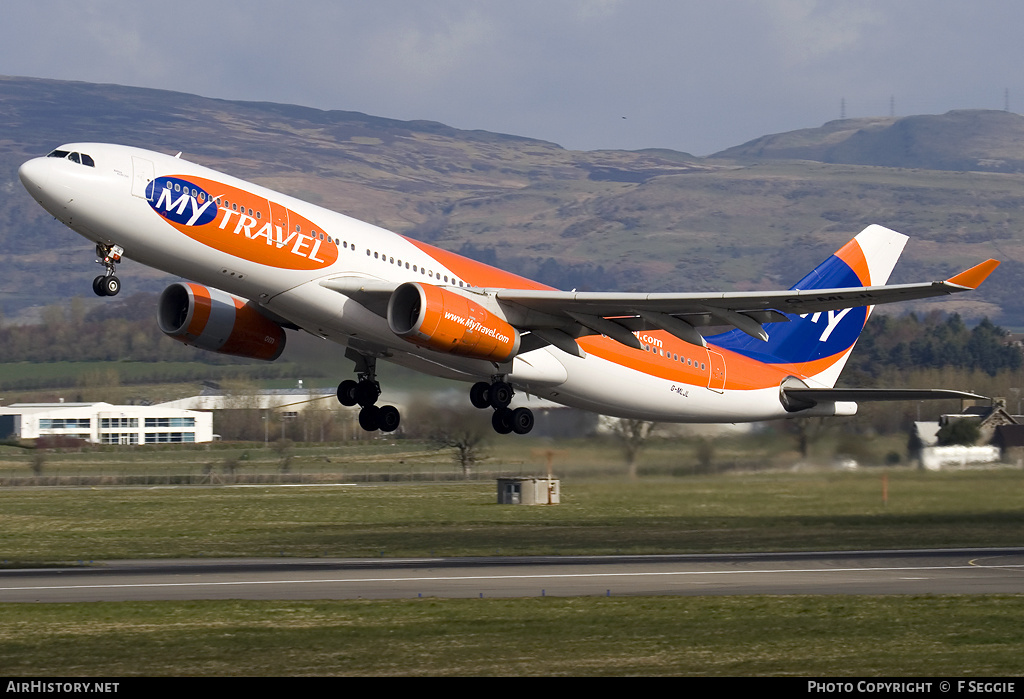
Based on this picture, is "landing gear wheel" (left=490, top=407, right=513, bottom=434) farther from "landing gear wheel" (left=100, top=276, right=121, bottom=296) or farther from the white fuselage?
"landing gear wheel" (left=100, top=276, right=121, bottom=296)

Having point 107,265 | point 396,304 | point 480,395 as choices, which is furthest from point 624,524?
point 107,265

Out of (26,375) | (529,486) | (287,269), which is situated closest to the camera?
(287,269)

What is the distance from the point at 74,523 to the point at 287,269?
22613mm

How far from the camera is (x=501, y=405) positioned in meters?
32.7

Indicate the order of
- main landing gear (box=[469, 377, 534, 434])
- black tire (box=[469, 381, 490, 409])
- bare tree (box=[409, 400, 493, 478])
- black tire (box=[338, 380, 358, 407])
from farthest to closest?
bare tree (box=[409, 400, 493, 478]), black tire (box=[338, 380, 358, 407]), black tire (box=[469, 381, 490, 409]), main landing gear (box=[469, 377, 534, 434])

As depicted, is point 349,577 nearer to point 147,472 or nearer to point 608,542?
point 608,542

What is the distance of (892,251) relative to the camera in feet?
137

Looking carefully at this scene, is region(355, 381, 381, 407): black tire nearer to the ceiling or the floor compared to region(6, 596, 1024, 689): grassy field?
nearer to the ceiling

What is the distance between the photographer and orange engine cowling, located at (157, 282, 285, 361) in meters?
32.4

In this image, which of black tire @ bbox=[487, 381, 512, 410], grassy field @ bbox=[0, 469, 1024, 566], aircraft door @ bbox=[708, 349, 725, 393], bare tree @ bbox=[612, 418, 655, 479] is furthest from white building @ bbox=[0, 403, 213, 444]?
black tire @ bbox=[487, 381, 512, 410]

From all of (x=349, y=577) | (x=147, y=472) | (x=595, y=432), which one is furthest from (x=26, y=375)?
(x=349, y=577)

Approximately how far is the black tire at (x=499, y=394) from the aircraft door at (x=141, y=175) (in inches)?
375

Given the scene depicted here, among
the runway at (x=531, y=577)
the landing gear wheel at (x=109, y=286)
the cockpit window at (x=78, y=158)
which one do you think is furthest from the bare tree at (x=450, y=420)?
the cockpit window at (x=78, y=158)

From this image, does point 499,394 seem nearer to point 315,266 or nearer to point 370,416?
point 370,416
